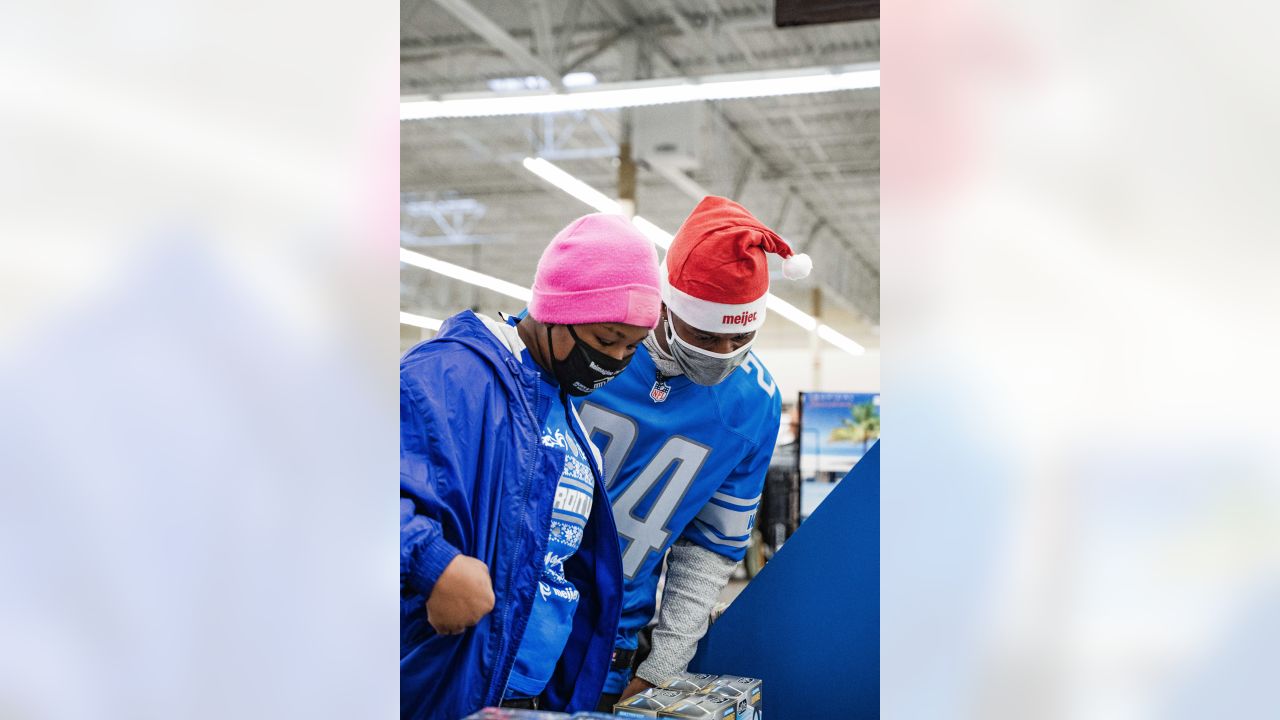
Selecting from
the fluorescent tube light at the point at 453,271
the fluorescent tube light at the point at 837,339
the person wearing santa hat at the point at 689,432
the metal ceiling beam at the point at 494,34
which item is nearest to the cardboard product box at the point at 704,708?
the person wearing santa hat at the point at 689,432

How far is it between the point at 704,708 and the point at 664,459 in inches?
22.1

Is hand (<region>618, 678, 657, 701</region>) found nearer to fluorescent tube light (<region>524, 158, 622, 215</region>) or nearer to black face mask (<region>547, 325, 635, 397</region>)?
black face mask (<region>547, 325, 635, 397</region>)

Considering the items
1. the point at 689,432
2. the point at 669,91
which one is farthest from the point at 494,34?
the point at 689,432

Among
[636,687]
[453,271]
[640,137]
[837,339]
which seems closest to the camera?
[636,687]

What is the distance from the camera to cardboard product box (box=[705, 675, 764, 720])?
1.83m

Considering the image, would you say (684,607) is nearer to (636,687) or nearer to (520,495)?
(636,687)

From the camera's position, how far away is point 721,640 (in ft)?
7.04

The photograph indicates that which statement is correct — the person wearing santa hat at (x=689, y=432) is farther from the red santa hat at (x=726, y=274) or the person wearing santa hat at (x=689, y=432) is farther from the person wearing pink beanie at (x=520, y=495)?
the person wearing pink beanie at (x=520, y=495)

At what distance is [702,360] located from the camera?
6.71ft

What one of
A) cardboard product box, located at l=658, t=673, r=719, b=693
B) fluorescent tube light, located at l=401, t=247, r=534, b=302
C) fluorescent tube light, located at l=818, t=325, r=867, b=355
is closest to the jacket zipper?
cardboard product box, located at l=658, t=673, r=719, b=693

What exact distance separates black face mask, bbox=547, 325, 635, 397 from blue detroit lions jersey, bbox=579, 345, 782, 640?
327 mm

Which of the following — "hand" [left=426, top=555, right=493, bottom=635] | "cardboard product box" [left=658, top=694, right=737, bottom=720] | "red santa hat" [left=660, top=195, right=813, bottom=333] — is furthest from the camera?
"red santa hat" [left=660, top=195, right=813, bottom=333]
